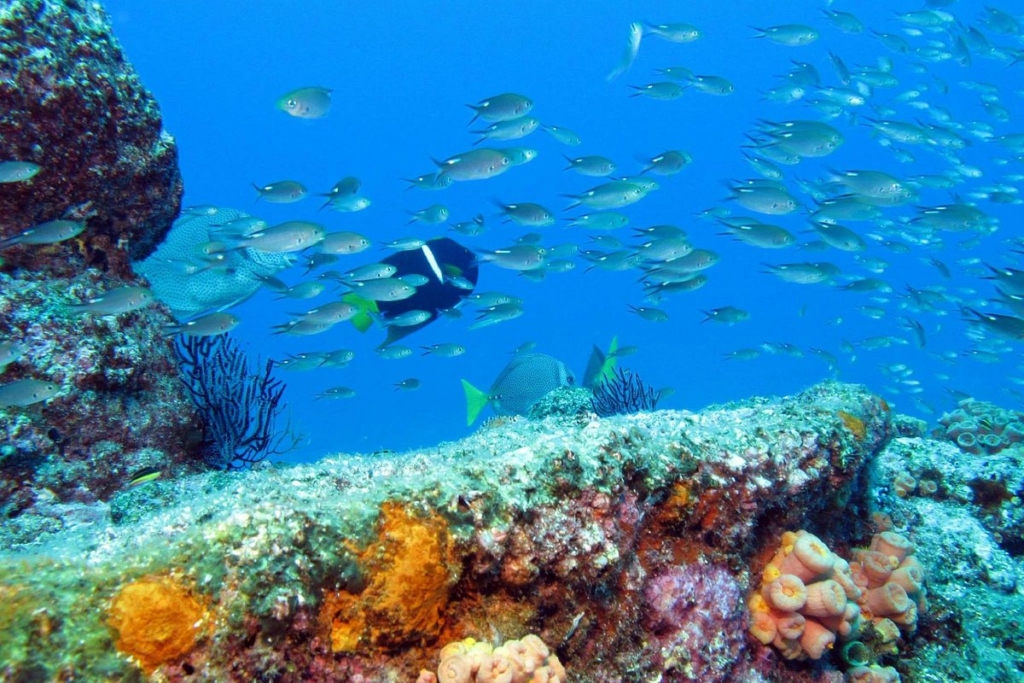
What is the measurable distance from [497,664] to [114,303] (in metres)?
3.08

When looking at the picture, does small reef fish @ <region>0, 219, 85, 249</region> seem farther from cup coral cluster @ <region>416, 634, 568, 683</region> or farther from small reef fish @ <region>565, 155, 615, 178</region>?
small reef fish @ <region>565, 155, 615, 178</region>

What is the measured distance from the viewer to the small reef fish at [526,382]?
8336 millimetres

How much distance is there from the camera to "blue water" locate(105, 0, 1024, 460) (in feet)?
230

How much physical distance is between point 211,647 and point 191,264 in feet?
16.1

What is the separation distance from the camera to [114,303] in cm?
351

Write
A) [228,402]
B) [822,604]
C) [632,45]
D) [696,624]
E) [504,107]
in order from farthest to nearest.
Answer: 1. [632,45]
2. [504,107]
3. [228,402]
4. [822,604]
5. [696,624]

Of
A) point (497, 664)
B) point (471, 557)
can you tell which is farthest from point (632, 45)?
point (497, 664)

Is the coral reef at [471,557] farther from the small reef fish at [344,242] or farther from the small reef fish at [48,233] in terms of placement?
the small reef fish at [344,242]

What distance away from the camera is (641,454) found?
254 cm

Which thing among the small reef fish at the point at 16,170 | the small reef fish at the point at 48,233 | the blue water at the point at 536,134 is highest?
the small reef fish at the point at 16,170

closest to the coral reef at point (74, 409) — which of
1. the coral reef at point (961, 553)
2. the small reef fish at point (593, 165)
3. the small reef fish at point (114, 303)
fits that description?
the small reef fish at point (114, 303)

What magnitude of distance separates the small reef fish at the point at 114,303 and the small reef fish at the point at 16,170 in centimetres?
76

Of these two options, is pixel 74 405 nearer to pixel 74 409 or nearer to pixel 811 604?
pixel 74 409

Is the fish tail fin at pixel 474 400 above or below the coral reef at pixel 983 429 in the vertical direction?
above
